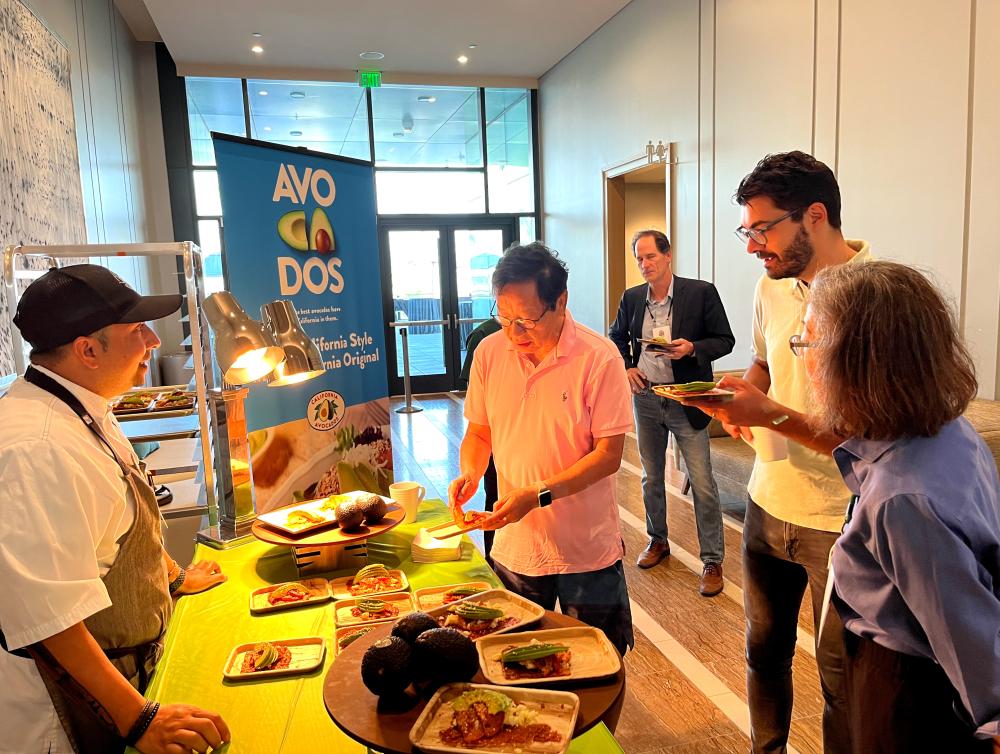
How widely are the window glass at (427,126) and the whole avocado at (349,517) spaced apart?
8.46m

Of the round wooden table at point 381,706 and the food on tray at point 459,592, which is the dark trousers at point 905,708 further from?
the food on tray at point 459,592

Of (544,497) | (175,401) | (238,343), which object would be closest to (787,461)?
(544,497)

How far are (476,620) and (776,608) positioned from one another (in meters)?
1.05

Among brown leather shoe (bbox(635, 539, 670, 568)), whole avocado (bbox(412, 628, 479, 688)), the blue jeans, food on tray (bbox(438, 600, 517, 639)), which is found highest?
whole avocado (bbox(412, 628, 479, 688))

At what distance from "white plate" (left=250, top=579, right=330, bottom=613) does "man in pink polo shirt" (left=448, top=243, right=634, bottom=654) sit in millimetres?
418

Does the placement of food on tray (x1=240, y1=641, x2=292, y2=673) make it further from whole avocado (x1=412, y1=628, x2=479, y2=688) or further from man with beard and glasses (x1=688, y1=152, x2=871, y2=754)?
man with beard and glasses (x1=688, y1=152, x2=871, y2=754)

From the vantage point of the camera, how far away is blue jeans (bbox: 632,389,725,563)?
12.1 ft

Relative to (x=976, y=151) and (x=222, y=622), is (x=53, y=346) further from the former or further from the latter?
(x=976, y=151)

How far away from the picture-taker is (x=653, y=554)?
12.9ft

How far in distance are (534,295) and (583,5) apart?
6.52 m

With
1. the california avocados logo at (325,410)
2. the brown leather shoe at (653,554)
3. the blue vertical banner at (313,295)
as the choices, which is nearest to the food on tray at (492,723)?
the blue vertical banner at (313,295)

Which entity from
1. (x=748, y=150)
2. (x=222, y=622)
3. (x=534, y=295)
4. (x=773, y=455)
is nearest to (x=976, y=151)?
(x=748, y=150)

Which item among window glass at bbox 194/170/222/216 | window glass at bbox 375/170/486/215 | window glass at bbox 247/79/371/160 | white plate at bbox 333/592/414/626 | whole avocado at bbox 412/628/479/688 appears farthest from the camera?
window glass at bbox 375/170/486/215

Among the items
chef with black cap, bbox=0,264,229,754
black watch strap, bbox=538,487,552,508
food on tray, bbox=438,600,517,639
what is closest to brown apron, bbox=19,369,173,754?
chef with black cap, bbox=0,264,229,754
